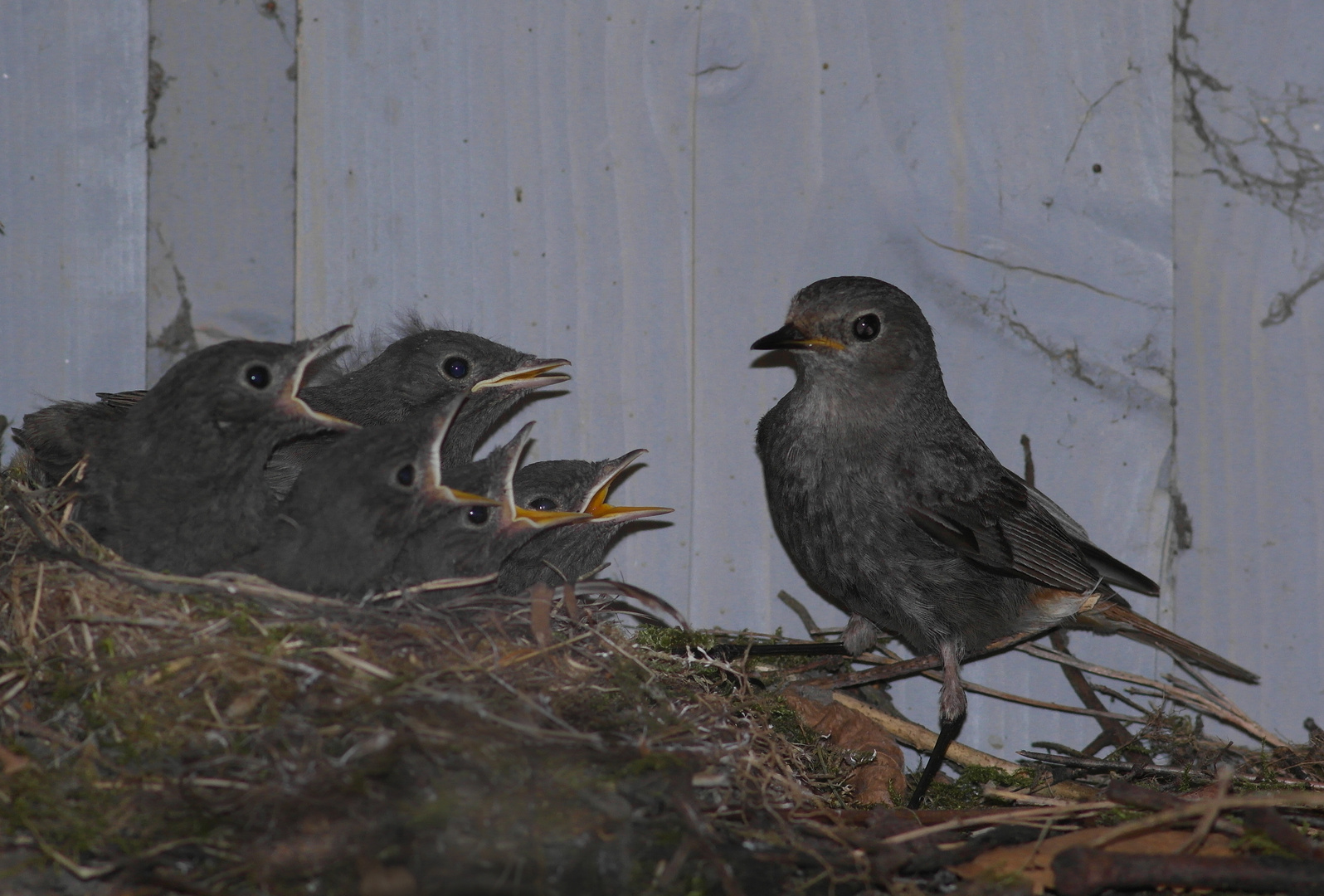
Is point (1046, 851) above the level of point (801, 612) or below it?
below

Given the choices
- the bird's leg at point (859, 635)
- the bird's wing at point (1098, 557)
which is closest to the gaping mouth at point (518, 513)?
the bird's leg at point (859, 635)

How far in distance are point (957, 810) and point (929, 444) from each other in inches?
43.4

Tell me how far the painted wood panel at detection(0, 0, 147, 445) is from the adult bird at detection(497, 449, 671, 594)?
4.13 ft

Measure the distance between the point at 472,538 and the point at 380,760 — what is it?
1.01 metres

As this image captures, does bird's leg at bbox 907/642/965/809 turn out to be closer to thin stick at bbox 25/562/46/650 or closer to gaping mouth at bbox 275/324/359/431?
gaping mouth at bbox 275/324/359/431

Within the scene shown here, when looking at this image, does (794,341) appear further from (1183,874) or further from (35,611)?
(35,611)

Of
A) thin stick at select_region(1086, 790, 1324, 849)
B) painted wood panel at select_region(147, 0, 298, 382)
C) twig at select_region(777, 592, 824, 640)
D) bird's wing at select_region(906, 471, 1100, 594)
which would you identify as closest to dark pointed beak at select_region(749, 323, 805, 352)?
bird's wing at select_region(906, 471, 1100, 594)

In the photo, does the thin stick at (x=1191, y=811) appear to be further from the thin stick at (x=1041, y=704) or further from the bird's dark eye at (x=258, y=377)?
the bird's dark eye at (x=258, y=377)

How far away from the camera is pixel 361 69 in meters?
3.59

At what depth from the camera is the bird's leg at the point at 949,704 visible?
3312mm

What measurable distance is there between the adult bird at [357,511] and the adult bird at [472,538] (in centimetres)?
11

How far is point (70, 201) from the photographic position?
3.52m

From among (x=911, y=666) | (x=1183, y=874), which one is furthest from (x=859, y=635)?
(x=1183, y=874)

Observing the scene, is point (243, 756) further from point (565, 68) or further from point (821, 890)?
point (565, 68)
